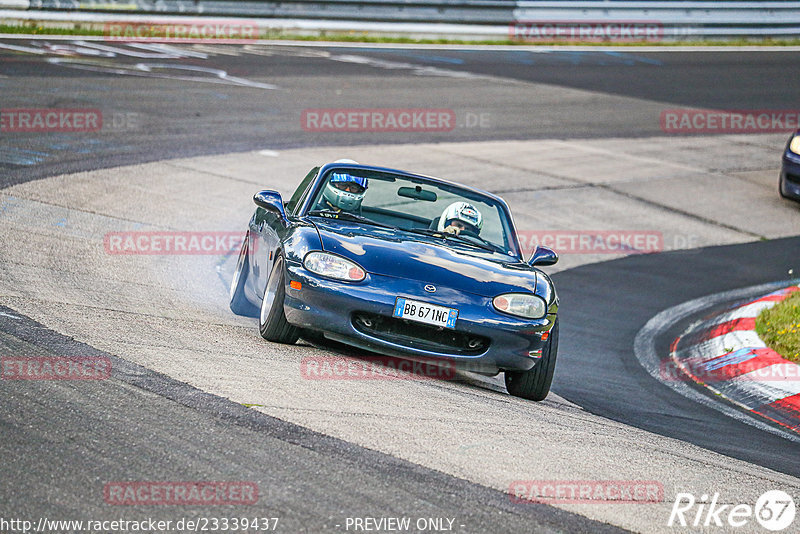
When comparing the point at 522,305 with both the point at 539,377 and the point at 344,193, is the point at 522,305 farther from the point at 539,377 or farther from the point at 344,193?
the point at 344,193

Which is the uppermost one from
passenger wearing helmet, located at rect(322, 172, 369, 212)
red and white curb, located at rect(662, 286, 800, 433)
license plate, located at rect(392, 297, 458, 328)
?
passenger wearing helmet, located at rect(322, 172, 369, 212)

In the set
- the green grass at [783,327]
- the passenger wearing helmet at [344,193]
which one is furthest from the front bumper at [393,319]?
the green grass at [783,327]

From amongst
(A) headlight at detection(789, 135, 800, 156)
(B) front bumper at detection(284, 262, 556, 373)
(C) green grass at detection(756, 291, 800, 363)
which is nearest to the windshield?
(B) front bumper at detection(284, 262, 556, 373)

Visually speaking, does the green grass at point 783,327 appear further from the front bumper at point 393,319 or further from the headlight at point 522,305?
the front bumper at point 393,319

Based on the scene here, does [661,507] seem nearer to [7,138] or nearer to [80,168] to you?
[80,168]

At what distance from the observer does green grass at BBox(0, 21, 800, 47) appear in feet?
74.8

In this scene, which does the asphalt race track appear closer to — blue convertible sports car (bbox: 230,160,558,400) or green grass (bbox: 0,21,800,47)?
blue convertible sports car (bbox: 230,160,558,400)

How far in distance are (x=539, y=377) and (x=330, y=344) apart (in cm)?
142

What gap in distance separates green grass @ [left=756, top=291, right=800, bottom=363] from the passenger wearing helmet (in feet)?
11.5

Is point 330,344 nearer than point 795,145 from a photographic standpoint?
Yes

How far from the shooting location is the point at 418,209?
8445mm

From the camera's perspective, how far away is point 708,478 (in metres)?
5.25

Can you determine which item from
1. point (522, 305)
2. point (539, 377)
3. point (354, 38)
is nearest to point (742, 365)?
point (539, 377)

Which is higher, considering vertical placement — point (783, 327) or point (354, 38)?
point (354, 38)
